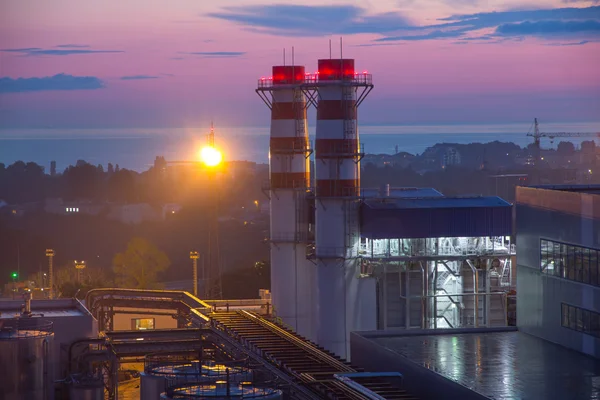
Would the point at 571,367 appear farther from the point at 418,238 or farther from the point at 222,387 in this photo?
the point at 418,238

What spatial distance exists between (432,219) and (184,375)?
24560mm

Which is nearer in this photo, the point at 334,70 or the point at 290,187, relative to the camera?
the point at 334,70

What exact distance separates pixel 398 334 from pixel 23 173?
123930 mm

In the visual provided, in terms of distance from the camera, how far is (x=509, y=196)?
438 feet

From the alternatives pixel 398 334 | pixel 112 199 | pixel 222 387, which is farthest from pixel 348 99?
pixel 112 199

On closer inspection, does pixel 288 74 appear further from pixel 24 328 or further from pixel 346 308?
pixel 24 328

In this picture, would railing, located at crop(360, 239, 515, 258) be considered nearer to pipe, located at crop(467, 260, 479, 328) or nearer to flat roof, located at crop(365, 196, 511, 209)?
pipe, located at crop(467, 260, 479, 328)

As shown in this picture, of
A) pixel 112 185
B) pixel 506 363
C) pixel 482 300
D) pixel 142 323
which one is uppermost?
pixel 112 185

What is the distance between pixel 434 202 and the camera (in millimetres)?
55688

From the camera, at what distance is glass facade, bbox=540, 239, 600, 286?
122 ft

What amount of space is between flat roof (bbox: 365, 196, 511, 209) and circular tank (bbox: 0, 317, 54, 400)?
20851 millimetres

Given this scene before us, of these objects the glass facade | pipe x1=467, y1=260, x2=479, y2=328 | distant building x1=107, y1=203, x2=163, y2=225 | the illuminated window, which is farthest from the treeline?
the glass facade

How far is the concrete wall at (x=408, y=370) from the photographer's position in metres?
32.7

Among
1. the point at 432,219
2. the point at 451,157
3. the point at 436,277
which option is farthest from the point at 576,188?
the point at 451,157
